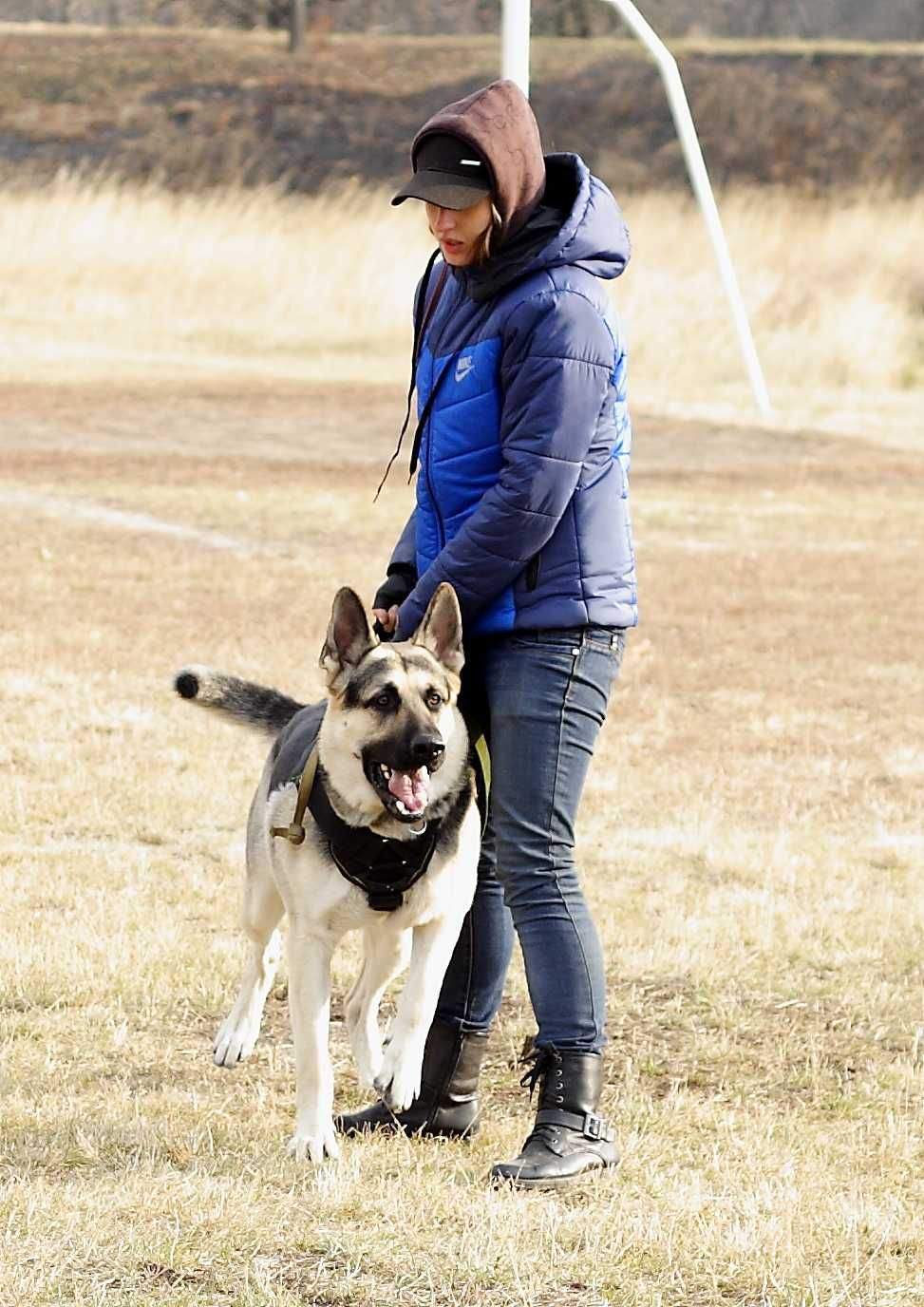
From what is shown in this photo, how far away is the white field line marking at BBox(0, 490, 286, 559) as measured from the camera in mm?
13891

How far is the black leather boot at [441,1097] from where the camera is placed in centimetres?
466

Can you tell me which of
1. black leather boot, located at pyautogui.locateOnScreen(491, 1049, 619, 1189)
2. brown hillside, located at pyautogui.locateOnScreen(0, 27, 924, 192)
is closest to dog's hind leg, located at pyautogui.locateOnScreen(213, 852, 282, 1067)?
black leather boot, located at pyautogui.locateOnScreen(491, 1049, 619, 1189)

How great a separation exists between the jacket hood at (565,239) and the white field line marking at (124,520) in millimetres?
9321

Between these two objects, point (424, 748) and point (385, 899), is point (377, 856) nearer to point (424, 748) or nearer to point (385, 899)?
point (385, 899)

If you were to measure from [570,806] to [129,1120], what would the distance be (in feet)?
4.16

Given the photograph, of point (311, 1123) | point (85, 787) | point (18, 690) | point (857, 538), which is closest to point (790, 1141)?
point (311, 1123)

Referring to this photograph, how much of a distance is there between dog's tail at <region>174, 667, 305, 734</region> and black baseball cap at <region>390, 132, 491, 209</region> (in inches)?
61.4

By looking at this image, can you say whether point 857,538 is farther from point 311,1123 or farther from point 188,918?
point 311,1123

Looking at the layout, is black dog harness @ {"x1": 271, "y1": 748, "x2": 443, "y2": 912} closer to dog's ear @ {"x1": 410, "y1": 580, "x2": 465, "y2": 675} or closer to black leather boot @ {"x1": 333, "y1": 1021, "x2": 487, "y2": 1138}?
dog's ear @ {"x1": 410, "y1": 580, "x2": 465, "y2": 675}

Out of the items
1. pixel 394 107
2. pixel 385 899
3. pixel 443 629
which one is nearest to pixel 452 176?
pixel 443 629

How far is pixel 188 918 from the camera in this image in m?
6.26

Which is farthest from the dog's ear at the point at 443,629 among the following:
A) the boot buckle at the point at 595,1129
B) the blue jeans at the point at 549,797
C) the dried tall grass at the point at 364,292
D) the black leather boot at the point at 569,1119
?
the dried tall grass at the point at 364,292

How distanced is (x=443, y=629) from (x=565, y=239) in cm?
87

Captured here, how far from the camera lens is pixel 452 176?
4.10m
